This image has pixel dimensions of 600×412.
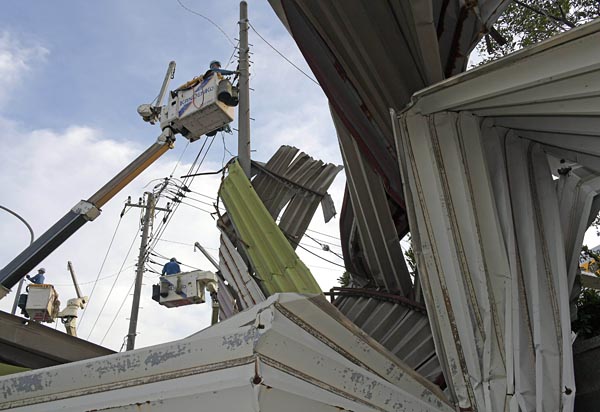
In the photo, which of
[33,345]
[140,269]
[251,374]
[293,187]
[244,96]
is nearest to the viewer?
[251,374]

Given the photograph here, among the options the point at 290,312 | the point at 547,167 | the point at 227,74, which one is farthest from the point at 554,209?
the point at 227,74

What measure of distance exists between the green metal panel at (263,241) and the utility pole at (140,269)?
35.2 ft

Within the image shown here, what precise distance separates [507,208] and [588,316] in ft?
6.04

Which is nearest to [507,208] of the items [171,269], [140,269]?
[171,269]

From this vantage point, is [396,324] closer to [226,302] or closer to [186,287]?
[226,302]

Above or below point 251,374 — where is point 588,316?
above

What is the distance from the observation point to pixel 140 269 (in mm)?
18484

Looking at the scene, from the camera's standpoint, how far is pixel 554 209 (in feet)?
13.0

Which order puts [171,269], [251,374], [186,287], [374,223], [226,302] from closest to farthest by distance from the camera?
[251,374] → [374,223] → [226,302] → [186,287] → [171,269]

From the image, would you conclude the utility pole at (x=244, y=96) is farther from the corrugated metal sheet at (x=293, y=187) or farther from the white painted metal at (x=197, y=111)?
the white painted metal at (x=197, y=111)

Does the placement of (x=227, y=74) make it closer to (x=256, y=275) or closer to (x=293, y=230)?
(x=293, y=230)

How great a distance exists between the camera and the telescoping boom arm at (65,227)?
8.55 meters

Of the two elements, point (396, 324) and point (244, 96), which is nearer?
point (396, 324)

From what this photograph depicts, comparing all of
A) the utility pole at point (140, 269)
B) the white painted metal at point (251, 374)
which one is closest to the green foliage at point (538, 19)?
the white painted metal at point (251, 374)
